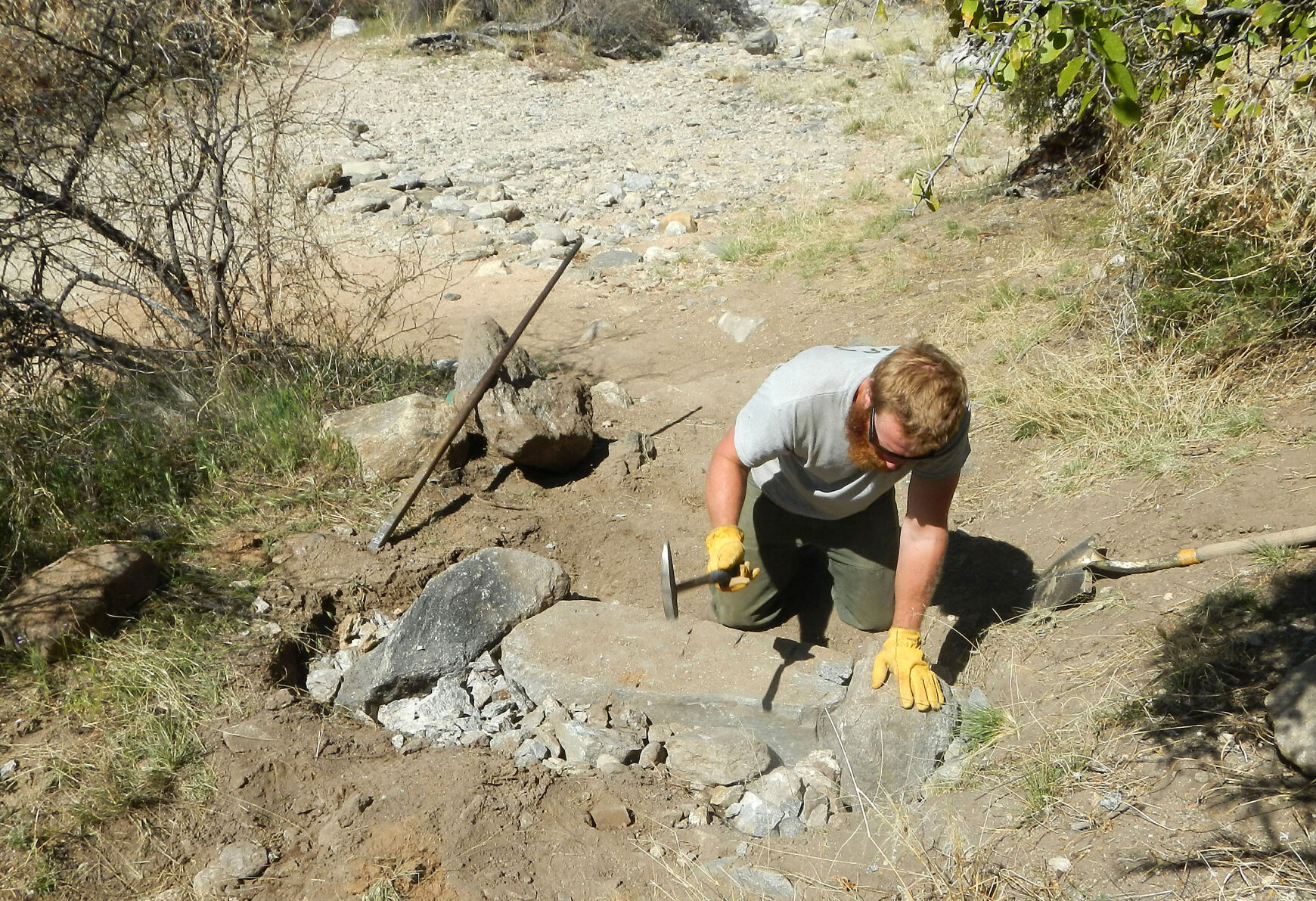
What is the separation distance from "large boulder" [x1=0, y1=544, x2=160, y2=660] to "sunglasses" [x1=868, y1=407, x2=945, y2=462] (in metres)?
2.43

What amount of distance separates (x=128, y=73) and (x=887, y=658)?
157 inches

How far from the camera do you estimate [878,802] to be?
279cm

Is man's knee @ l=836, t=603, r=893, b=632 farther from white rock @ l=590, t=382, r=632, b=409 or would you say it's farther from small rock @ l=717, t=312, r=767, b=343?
small rock @ l=717, t=312, r=767, b=343

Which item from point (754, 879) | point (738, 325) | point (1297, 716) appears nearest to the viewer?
point (1297, 716)

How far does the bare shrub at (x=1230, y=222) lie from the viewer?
3926mm

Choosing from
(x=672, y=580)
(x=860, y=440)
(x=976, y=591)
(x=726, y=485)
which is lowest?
(x=976, y=591)

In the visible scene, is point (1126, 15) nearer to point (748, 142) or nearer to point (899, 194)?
point (899, 194)

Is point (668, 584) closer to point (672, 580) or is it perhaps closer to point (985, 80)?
point (672, 580)

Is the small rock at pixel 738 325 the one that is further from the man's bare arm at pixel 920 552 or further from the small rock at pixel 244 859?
the small rock at pixel 244 859

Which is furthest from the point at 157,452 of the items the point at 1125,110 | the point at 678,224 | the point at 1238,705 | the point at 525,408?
the point at 678,224

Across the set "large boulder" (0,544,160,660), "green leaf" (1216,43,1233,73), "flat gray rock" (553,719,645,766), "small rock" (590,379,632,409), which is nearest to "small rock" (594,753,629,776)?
"flat gray rock" (553,719,645,766)

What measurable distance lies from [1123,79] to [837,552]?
85.1 inches

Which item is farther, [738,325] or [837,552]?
[738,325]

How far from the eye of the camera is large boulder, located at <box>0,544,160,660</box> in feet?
10.1
